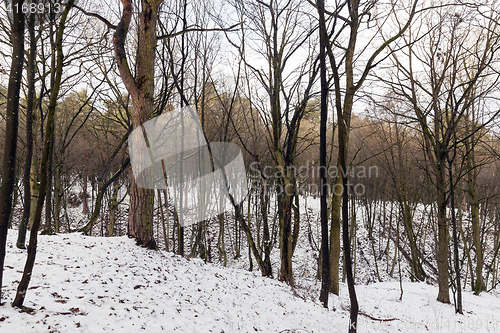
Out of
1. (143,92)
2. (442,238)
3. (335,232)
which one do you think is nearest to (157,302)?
(143,92)

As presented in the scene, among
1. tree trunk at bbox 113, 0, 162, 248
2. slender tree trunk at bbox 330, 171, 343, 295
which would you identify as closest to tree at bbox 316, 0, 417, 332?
slender tree trunk at bbox 330, 171, 343, 295

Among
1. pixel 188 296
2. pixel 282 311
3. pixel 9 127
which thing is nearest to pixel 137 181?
pixel 188 296

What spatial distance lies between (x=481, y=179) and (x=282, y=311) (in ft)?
91.0

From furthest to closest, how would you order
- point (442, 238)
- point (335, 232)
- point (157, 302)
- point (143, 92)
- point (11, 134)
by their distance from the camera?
point (442, 238)
point (335, 232)
point (143, 92)
point (157, 302)
point (11, 134)

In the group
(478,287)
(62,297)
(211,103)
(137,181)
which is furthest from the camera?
(211,103)

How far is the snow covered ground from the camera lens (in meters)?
2.88

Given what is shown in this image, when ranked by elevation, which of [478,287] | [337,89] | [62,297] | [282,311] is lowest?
[478,287]

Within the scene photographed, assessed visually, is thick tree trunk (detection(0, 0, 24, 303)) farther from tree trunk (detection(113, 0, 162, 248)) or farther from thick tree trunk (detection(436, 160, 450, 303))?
thick tree trunk (detection(436, 160, 450, 303))

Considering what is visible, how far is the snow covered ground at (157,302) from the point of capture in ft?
9.43

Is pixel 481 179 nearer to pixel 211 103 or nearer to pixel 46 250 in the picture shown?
pixel 211 103

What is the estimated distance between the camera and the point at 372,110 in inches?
285

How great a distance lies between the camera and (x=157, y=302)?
3631 mm

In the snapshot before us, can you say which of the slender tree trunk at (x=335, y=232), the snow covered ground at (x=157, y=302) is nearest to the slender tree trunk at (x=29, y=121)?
the snow covered ground at (x=157, y=302)

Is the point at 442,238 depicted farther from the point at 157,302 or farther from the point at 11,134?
the point at 11,134
